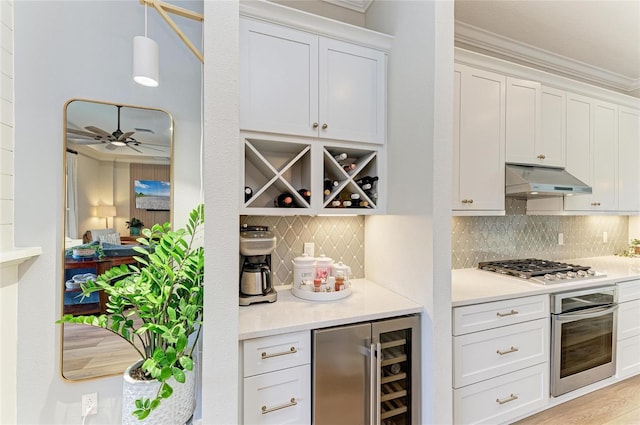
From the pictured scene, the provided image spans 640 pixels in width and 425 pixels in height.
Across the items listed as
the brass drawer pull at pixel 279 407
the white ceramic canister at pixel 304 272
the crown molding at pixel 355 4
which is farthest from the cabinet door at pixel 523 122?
the brass drawer pull at pixel 279 407

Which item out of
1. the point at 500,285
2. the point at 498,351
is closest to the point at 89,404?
the point at 498,351

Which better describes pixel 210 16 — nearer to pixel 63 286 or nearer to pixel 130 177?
pixel 130 177

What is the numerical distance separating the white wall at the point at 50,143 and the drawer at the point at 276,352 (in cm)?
102

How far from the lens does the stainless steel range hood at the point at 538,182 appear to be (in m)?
2.03

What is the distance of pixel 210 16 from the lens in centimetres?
113

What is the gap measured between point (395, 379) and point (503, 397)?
825 mm

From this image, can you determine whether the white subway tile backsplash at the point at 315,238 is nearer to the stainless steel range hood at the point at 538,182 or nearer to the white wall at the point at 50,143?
the white wall at the point at 50,143

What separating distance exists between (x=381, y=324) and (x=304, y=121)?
1172 mm

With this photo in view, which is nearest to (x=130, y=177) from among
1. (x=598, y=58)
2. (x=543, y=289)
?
(x=543, y=289)

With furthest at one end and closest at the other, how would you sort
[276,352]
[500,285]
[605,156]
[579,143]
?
[605,156] < [579,143] < [500,285] < [276,352]

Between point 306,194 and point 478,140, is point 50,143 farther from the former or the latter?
point 478,140

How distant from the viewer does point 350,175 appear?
68.7 inches

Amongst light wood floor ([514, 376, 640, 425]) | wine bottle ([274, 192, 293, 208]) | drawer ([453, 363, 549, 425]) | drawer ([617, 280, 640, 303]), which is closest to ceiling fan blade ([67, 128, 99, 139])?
wine bottle ([274, 192, 293, 208])

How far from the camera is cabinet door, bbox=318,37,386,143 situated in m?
1.66
